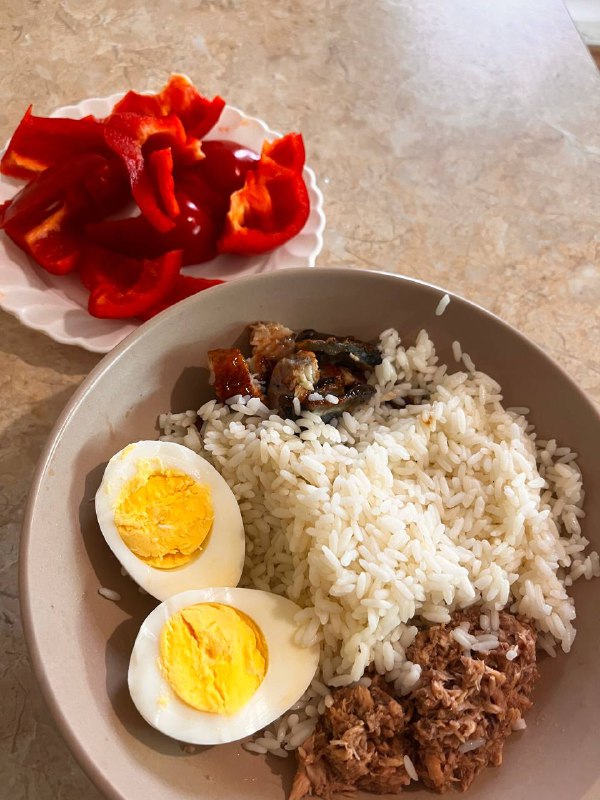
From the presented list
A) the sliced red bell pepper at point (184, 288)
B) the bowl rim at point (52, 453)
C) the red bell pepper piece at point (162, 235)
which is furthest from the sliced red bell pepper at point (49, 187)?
the bowl rim at point (52, 453)

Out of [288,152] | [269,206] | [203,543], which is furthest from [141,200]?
[203,543]

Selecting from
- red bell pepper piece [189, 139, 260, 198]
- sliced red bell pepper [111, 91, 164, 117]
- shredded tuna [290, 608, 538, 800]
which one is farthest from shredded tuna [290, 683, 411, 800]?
sliced red bell pepper [111, 91, 164, 117]

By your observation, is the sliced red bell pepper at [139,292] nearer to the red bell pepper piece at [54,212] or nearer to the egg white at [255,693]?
the red bell pepper piece at [54,212]

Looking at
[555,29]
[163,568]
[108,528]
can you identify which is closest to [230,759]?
[163,568]

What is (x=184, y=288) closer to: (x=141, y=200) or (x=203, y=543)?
(x=141, y=200)

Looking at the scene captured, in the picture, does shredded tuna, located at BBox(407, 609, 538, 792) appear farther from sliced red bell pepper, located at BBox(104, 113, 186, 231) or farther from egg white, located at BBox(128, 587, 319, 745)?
sliced red bell pepper, located at BBox(104, 113, 186, 231)

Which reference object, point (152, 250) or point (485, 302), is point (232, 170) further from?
point (485, 302)

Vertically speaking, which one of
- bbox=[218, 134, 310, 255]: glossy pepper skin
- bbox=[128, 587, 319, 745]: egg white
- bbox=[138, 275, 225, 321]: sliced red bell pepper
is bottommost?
bbox=[128, 587, 319, 745]: egg white
